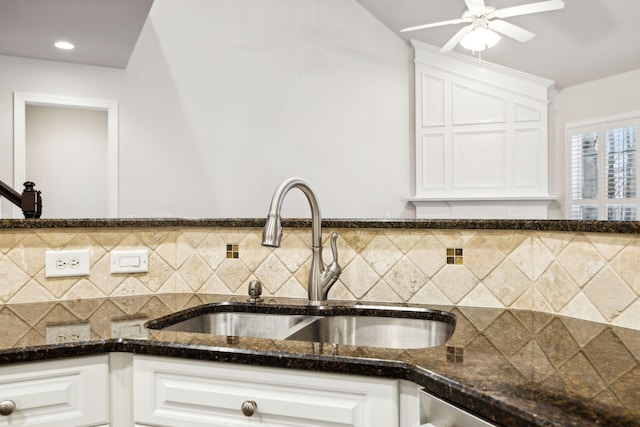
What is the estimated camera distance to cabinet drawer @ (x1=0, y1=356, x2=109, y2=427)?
40.5 inches

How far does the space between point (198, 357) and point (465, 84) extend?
17.8 feet

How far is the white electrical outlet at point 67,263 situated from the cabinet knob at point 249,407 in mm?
858

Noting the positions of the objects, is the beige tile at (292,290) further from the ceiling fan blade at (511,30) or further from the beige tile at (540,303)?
the ceiling fan blade at (511,30)

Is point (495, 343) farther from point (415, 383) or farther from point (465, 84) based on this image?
point (465, 84)

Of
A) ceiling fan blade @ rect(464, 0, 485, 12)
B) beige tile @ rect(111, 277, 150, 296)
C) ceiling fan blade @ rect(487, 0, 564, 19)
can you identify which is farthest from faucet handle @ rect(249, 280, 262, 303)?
ceiling fan blade @ rect(464, 0, 485, 12)

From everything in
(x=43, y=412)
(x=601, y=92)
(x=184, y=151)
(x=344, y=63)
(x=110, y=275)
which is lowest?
(x=43, y=412)

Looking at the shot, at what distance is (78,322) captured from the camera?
1263 mm

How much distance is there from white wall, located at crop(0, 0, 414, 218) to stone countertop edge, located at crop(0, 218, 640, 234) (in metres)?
3.14

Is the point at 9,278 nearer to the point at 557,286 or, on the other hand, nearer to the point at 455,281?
the point at 455,281

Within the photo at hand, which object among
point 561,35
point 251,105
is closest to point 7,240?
point 251,105

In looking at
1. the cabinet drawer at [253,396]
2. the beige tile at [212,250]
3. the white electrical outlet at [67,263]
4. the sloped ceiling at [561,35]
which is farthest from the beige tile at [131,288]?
the sloped ceiling at [561,35]

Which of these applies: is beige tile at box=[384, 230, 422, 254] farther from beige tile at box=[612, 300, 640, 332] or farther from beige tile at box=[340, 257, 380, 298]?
beige tile at box=[612, 300, 640, 332]

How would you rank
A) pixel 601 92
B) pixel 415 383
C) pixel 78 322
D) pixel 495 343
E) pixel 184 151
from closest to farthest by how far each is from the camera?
pixel 415 383 < pixel 495 343 < pixel 78 322 < pixel 184 151 < pixel 601 92

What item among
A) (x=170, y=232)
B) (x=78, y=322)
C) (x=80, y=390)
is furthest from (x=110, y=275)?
(x=80, y=390)
